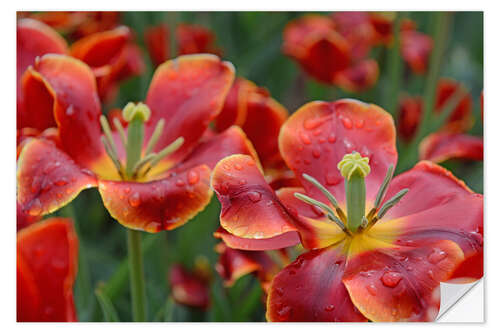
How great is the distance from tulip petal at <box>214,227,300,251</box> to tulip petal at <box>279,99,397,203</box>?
0.11 metres

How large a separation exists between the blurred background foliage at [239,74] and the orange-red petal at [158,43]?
32 mm

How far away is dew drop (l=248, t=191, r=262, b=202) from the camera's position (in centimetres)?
65

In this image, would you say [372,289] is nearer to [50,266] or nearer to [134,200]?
[134,200]

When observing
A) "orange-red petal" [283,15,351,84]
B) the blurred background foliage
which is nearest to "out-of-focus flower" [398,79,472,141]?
the blurred background foliage

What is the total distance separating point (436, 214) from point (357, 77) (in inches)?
22.8

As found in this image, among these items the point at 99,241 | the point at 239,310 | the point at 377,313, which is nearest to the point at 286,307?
the point at 377,313

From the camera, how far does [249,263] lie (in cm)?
79

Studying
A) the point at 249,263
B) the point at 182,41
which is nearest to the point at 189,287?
the point at 249,263

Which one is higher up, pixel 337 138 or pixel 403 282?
pixel 337 138

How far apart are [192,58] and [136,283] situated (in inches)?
11.2

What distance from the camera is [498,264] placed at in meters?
0.95

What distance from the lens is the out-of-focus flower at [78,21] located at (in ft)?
3.60

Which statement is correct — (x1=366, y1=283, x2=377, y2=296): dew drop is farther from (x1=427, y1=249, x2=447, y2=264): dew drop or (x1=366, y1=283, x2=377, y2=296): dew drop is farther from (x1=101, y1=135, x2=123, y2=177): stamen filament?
(x1=101, y1=135, x2=123, y2=177): stamen filament
